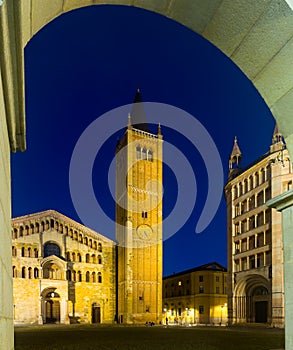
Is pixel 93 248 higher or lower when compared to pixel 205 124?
lower

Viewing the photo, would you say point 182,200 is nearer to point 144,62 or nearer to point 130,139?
point 130,139

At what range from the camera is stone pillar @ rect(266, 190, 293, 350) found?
3.84m

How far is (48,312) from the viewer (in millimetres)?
46750

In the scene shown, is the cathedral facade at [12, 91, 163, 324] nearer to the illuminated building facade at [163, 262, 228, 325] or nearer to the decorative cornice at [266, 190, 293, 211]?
the illuminated building facade at [163, 262, 228, 325]

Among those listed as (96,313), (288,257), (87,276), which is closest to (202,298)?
(96,313)

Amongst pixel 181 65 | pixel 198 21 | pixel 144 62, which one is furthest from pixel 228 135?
pixel 198 21

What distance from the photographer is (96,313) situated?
48.7 meters

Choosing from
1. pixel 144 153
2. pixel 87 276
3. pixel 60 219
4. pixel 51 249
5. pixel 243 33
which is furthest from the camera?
pixel 144 153

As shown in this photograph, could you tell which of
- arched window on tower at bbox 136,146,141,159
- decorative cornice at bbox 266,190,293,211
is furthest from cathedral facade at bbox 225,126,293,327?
decorative cornice at bbox 266,190,293,211

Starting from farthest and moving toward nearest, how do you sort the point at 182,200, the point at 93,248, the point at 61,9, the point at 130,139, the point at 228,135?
the point at 228,135
the point at 182,200
the point at 130,139
the point at 93,248
the point at 61,9

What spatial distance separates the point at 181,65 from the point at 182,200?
72.3 meters

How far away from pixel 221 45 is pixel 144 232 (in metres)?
52.4

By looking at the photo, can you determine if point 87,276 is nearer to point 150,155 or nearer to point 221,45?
point 150,155

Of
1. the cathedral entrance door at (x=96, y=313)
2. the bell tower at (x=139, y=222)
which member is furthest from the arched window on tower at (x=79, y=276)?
the bell tower at (x=139, y=222)
